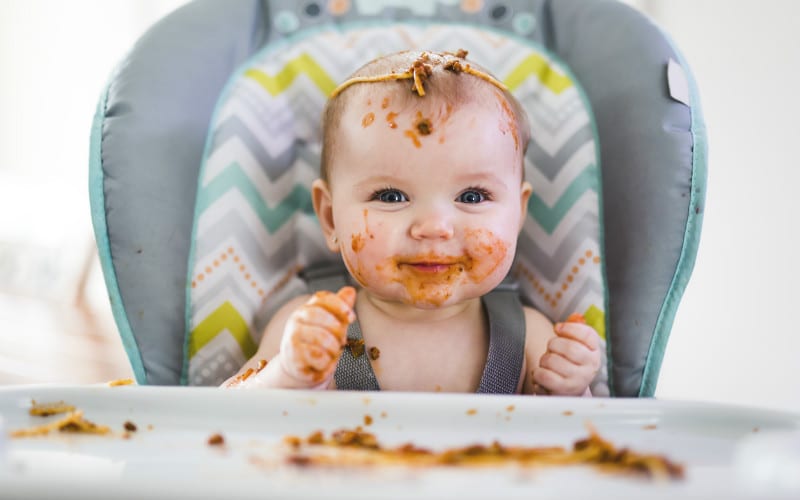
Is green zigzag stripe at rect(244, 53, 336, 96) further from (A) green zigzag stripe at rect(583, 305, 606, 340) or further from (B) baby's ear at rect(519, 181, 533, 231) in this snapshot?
(A) green zigzag stripe at rect(583, 305, 606, 340)

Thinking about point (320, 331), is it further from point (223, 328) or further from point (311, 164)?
point (311, 164)

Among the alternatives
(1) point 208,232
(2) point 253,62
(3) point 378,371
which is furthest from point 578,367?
(2) point 253,62

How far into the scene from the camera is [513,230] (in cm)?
101

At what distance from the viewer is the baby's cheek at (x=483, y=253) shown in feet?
3.15

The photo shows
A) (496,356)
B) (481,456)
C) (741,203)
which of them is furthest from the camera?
(741,203)

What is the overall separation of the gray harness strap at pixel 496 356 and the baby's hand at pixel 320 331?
0.20 metres

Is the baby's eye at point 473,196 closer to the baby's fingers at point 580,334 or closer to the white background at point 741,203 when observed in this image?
the baby's fingers at point 580,334

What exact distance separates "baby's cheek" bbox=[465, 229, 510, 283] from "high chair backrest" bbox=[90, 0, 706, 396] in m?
0.19

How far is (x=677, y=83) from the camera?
1.07 m

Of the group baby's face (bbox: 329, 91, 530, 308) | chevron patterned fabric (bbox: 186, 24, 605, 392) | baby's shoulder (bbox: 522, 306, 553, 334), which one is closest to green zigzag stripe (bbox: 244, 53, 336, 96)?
chevron patterned fabric (bbox: 186, 24, 605, 392)

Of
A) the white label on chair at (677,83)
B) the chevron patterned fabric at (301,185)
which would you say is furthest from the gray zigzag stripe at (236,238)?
the white label on chair at (677,83)

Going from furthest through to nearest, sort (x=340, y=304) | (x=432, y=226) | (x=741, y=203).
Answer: (x=741, y=203), (x=432, y=226), (x=340, y=304)

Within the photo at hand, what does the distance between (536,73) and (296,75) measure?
36 cm

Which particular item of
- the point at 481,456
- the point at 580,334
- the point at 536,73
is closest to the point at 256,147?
the point at 536,73
